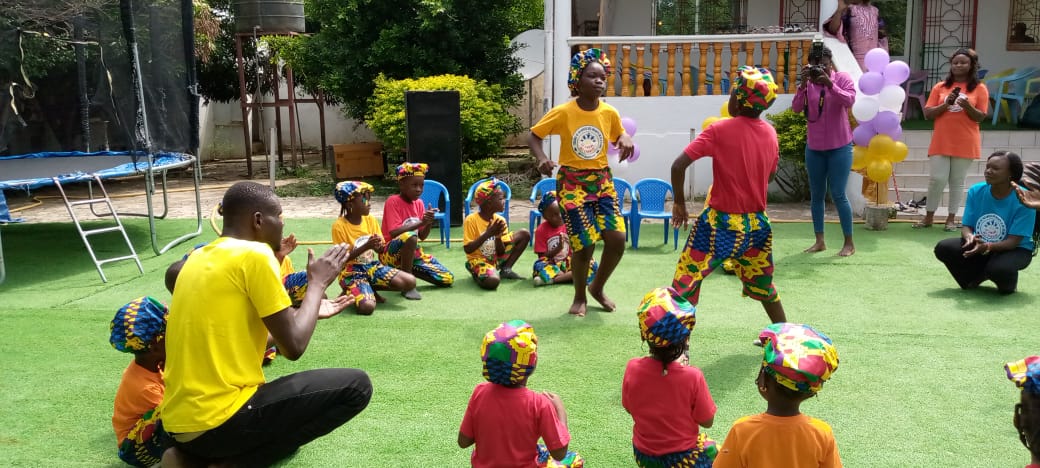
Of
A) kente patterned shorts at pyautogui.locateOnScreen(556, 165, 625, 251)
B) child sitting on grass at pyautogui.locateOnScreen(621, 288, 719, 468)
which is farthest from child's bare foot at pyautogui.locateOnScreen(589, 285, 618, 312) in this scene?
child sitting on grass at pyautogui.locateOnScreen(621, 288, 719, 468)

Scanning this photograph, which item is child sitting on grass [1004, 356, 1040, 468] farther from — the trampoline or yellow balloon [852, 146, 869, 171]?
the trampoline

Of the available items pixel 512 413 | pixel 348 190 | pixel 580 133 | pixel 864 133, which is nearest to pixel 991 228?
pixel 864 133

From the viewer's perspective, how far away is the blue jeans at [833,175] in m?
7.97

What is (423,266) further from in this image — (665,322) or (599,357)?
(665,322)

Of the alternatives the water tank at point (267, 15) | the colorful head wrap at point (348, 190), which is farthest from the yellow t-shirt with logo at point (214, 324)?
the water tank at point (267, 15)

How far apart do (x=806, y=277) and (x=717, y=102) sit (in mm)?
4754

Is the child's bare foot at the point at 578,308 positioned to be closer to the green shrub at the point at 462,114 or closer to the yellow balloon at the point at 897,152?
the yellow balloon at the point at 897,152

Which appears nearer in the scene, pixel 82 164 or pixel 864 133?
→ pixel 864 133

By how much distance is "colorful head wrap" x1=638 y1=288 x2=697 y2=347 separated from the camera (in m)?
3.21

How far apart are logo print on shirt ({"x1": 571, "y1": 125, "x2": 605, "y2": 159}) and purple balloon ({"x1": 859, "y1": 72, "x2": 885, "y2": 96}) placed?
13.8ft

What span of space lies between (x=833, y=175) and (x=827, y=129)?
446mm

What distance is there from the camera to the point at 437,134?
9867mm

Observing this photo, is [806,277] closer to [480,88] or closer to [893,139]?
[893,139]

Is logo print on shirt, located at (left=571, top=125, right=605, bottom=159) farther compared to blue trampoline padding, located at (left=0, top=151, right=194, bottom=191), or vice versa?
blue trampoline padding, located at (left=0, top=151, right=194, bottom=191)
